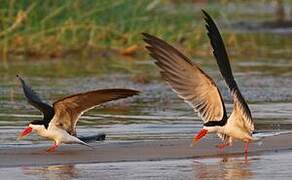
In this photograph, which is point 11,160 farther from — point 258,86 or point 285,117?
point 258,86

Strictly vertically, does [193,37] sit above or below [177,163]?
above

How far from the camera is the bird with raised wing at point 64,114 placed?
10.1 metres

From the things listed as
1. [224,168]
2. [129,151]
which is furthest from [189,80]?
[224,168]

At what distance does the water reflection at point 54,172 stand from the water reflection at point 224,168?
3.26 feet

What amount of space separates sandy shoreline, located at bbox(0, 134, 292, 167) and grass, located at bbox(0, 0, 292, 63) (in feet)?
29.0

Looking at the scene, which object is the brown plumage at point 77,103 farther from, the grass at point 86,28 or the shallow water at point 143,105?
the grass at point 86,28

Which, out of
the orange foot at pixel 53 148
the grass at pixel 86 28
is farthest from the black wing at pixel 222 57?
the grass at pixel 86 28

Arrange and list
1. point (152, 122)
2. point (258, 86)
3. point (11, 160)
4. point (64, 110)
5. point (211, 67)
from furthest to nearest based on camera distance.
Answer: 1. point (211, 67)
2. point (258, 86)
3. point (152, 122)
4. point (64, 110)
5. point (11, 160)

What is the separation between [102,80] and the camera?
55.0ft

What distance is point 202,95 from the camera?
34.3 feet

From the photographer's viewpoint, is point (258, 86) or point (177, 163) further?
point (258, 86)

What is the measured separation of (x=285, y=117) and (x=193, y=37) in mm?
8196

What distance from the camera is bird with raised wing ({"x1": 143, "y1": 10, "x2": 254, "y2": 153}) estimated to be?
10250 mm

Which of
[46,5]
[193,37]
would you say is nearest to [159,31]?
[193,37]
